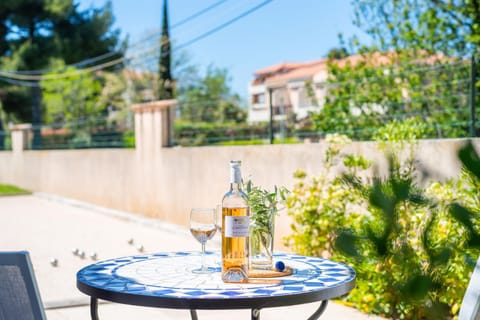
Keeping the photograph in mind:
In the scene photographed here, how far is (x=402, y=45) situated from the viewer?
1112 centimetres

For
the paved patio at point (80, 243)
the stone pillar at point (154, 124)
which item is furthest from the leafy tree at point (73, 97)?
the stone pillar at point (154, 124)

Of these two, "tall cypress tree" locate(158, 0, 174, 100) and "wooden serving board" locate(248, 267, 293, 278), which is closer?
"wooden serving board" locate(248, 267, 293, 278)

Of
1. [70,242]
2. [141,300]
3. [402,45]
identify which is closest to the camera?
[141,300]

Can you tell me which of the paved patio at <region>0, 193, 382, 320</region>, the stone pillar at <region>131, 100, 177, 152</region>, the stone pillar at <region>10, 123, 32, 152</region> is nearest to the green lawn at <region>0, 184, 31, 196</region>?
the stone pillar at <region>10, 123, 32, 152</region>

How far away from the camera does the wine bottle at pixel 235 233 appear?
2.18 meters

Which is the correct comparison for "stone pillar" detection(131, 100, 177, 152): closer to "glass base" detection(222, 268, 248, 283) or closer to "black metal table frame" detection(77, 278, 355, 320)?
"glass base" detection(222, 268, 248, 283)

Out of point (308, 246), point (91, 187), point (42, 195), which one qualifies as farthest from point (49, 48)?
point (308, 246)

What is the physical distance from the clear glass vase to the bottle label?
198 millimetres

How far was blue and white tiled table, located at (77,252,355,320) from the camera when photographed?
77.4 inches

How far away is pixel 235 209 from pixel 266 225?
8.2 inches

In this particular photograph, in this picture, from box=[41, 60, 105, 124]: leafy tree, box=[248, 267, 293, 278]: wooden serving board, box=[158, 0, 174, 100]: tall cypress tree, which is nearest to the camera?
box=[248, 267, 293, 278]: wooden serving board

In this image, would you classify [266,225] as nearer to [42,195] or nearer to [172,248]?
[172,248]

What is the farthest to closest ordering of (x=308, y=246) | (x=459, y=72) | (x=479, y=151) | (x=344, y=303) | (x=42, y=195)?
(x=42, y=195) → (x=459, y=72) → (x=308, y=246) → (x=344, y=303) → (x=479, y=151)

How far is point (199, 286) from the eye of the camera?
2160 millimetres
